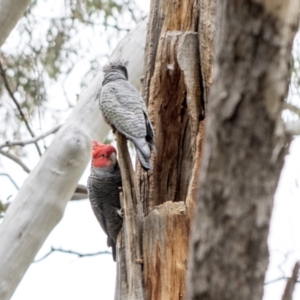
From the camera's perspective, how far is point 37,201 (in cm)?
312

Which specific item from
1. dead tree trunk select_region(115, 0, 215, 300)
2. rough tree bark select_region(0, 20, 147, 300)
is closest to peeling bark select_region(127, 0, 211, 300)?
dead tree trunk select_region(115, 0, 215, 300)

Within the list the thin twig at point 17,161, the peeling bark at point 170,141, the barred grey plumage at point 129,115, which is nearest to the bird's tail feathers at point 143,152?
the barred grey plumage at point 129,115

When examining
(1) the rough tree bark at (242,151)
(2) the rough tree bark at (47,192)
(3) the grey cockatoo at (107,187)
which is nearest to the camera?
(1) the rough tree bark at (242,151)

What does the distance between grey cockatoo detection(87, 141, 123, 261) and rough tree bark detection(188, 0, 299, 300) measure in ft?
4.42

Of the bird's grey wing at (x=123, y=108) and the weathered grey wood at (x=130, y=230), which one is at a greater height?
the bird's grey wing at (x=123, y=108)

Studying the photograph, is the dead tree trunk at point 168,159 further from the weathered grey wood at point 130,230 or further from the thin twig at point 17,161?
the thin twig at point 17,161

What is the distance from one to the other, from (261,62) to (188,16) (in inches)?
62.2

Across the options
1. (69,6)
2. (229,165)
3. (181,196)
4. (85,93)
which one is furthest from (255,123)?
(69,6)

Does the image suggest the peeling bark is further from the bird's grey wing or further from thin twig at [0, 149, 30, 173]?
thin twig at [0, 149, 30, 173]

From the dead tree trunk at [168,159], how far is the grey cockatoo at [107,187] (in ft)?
0.29

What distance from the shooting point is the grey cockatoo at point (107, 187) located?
90.5 inches

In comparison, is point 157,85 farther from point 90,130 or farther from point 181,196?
point 90,130

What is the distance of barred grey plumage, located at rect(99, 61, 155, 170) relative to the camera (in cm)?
211


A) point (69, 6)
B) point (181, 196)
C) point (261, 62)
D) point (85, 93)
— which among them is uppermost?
point (69, 6)
